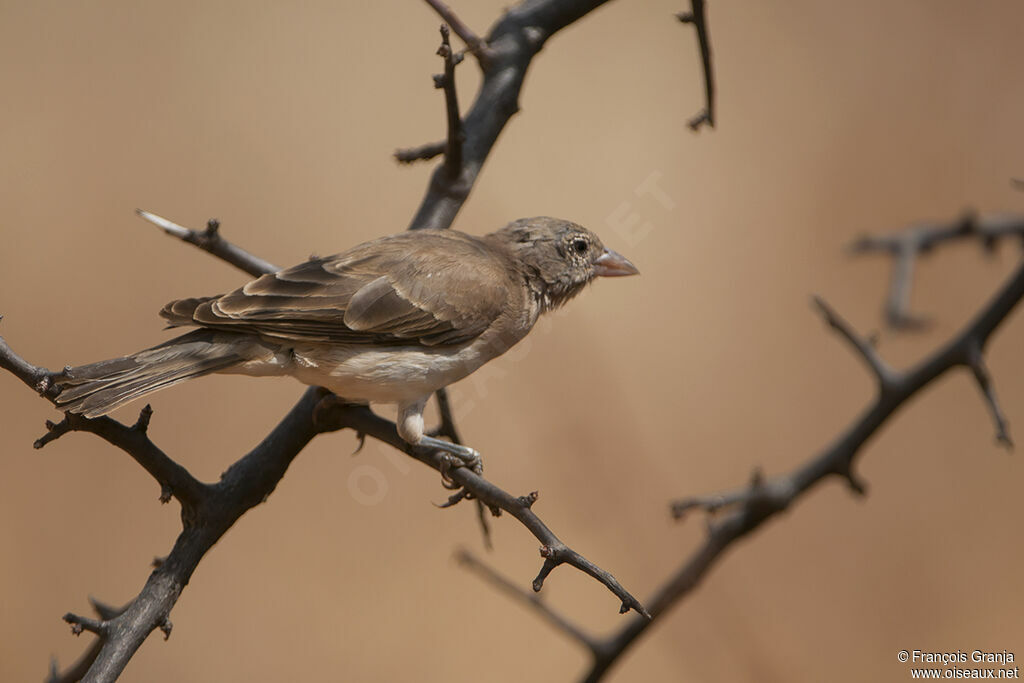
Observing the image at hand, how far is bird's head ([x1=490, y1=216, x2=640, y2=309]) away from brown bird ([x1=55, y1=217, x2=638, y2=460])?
11cm

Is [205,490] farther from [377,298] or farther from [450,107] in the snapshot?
[450,107]

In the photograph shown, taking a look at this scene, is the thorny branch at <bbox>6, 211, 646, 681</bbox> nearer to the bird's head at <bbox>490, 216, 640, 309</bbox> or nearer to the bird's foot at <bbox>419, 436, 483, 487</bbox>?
the bird's foot at <bbox>419, 436, 483, 487</bbox>

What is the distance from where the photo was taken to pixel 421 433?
3.52m

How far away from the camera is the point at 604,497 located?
4.56 m

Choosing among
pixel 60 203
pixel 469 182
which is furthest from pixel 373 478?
pixel 60 203

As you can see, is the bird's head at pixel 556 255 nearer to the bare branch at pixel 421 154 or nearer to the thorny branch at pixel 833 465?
the bare branch at pixel 421 154

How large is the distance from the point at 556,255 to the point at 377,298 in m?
1.01

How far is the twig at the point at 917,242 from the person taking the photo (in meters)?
1.72

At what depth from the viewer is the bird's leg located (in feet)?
11.4

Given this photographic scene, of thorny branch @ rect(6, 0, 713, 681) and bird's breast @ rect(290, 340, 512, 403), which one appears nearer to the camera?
thorny branch @ rect(6, 0, 713, 681)

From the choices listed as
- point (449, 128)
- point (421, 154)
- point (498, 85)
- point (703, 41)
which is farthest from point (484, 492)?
point (703, 41)

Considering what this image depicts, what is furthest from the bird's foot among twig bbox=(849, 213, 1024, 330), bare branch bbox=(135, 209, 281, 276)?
twig bbox=(849, 213, 1024, 330)

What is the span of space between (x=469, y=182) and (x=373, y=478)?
1.77 m

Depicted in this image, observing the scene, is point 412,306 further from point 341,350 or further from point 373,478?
point 373,478
